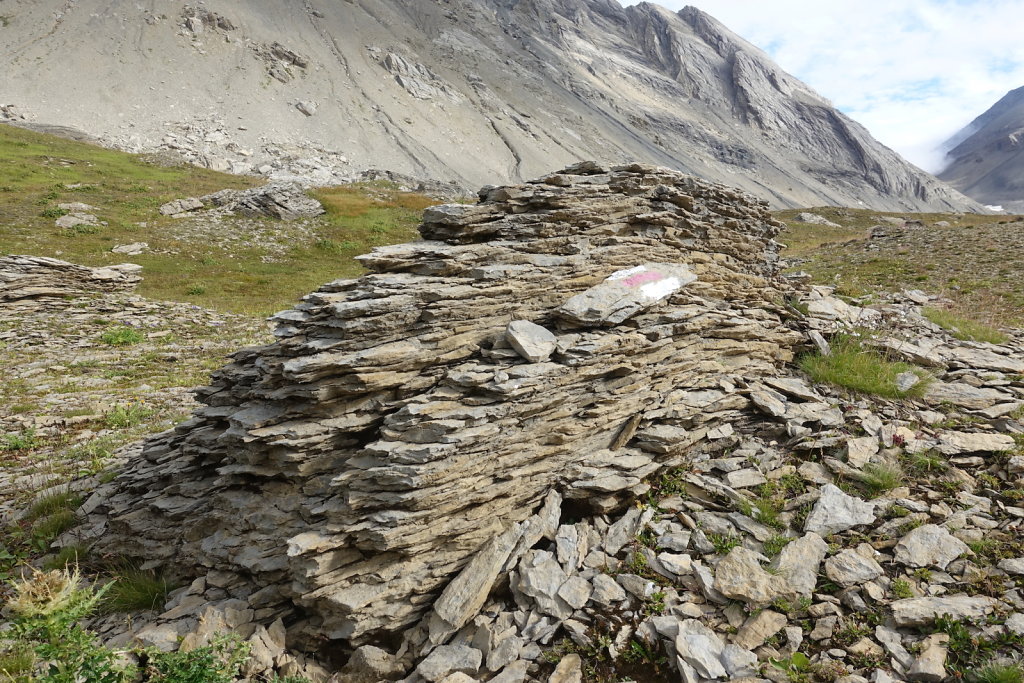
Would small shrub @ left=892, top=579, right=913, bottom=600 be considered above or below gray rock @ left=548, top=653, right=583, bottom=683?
above

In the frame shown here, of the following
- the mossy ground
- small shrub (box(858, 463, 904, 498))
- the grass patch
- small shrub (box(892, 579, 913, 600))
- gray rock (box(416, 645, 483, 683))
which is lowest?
gray rock (box(416, 645, 483, 683))

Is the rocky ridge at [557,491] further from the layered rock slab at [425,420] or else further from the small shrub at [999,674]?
the small shrub at [999,674]

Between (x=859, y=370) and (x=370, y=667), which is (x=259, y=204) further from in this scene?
(x=859, y=370)

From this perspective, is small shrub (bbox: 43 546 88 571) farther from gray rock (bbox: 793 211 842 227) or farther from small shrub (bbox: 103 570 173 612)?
gray rock (bbox: 793 211 842 227)

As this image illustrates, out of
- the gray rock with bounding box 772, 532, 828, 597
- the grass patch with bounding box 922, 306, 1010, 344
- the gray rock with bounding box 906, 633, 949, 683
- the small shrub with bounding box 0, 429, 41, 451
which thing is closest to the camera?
the gray rock with bounding box 906, 633, 949, 683

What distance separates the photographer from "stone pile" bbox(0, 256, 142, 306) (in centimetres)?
2012

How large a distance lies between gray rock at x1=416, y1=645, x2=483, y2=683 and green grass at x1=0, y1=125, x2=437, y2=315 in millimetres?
21512

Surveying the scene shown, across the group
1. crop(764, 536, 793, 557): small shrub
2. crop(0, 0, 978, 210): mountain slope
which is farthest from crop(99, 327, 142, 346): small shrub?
crop(0, 0, 978, 210): mountain slope

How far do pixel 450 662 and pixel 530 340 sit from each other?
4.68m

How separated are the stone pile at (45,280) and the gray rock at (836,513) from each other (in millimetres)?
28838

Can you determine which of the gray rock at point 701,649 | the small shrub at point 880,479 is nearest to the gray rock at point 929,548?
the small shrub at point 880,479

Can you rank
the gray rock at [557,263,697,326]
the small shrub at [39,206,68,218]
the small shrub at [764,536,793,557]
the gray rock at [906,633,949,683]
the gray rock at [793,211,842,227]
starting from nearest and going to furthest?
the gray rock at [906,633,949,683] → the small shrub at [764,536,793,557] → the gray rock at [557,263,697,326] → the small shrub at [39,206,68,218] → the gray rock at [793,211,842,227]

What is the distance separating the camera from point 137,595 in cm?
700

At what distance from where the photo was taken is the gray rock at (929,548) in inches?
227
